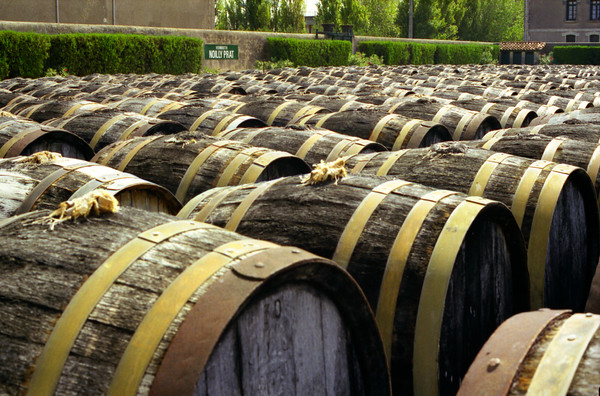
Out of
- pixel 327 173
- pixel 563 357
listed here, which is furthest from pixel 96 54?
pixel 563 357

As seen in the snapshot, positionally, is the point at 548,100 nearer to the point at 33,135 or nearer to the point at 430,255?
the point at 33,135

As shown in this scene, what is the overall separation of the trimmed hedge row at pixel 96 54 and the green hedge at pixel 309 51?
5681 millimetres

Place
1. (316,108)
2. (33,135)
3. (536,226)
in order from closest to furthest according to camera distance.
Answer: (536,226) < (33,135) < (316,108)

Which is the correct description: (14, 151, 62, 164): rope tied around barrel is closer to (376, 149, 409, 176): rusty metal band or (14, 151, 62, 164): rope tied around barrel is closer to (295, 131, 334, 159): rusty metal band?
(376, 149, 409, 176): rusty metal band

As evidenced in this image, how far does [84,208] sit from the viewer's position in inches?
98.3

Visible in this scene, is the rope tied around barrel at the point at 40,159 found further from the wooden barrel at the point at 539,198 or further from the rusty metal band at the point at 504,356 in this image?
the rusty metal band at the point at 504,356

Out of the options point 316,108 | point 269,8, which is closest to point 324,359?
point 316,108

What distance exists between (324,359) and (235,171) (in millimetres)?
2526

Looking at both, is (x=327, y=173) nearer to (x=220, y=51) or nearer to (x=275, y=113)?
(x=275, y=113)

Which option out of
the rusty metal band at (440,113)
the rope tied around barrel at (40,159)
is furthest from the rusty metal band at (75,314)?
the rusty metal band at (440,113)

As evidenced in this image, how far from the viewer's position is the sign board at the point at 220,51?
1213 inches

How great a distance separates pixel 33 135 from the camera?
5.56 meters

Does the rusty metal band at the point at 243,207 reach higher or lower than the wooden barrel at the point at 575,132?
lower

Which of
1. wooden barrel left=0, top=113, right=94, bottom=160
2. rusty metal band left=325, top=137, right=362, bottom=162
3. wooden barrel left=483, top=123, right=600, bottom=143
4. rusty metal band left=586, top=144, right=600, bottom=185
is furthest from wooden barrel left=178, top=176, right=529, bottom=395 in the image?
wooden barrel left=483, top=123, right=600, bottom=143
